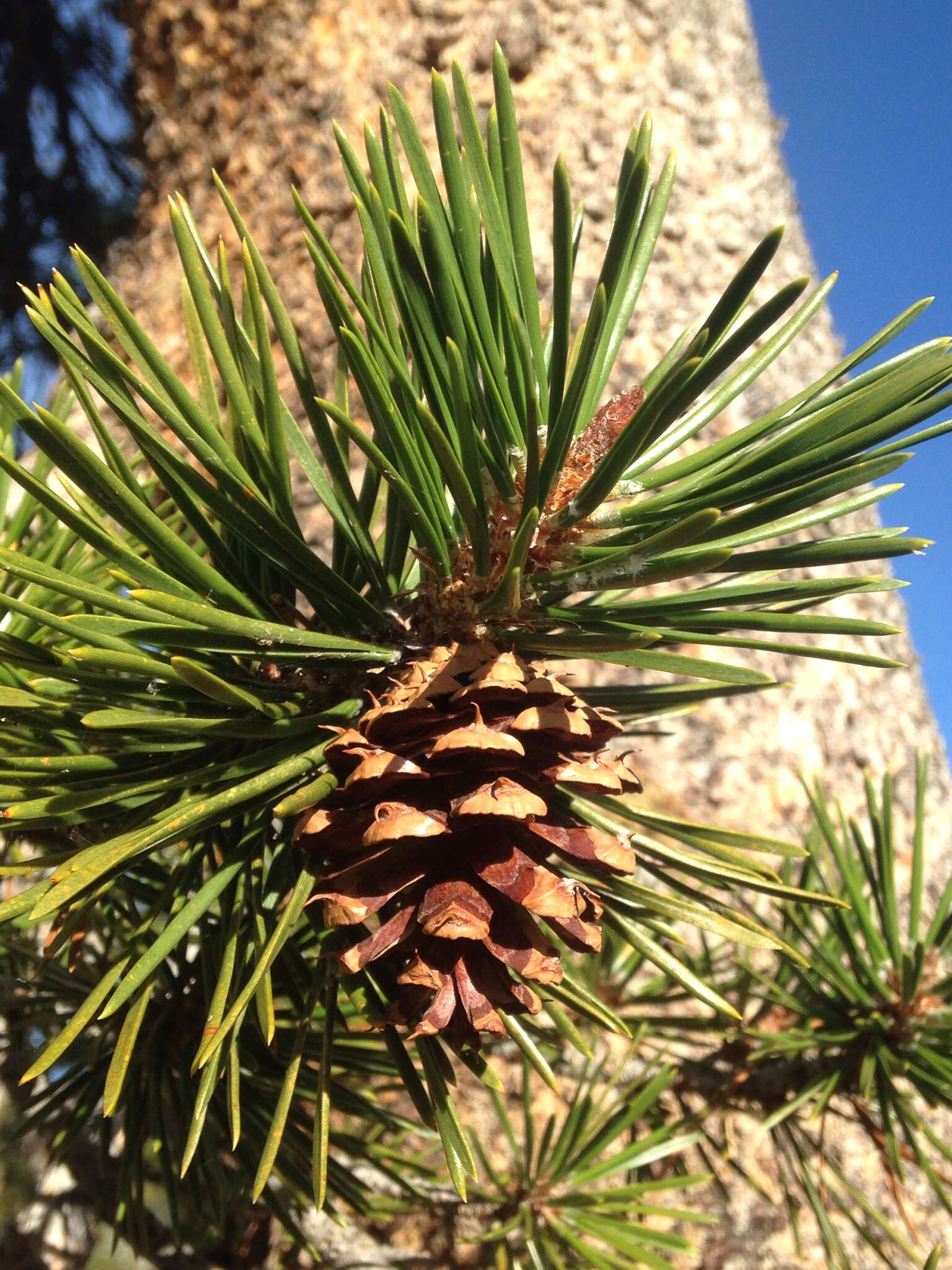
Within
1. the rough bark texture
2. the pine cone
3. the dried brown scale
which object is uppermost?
the rough bark texture

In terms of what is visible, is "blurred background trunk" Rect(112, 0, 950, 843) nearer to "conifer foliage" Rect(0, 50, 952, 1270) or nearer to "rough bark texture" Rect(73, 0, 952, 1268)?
"rough bark texture" Rect(73, 0, 952, 1268)

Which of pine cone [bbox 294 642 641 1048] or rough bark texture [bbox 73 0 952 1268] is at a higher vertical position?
rough bark texture [bbox 73 0 952 1268]

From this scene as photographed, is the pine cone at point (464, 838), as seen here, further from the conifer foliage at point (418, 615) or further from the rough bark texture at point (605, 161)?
the rough bark texture at point (605, 161)

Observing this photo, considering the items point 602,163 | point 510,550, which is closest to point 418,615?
point 510,550

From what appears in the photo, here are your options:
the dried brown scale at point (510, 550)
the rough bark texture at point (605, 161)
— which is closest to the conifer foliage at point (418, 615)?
the dried brown scale at point (510, 550)

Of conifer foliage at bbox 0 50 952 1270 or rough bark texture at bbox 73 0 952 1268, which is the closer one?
conifer foliage at bbox 0 50 952 1270

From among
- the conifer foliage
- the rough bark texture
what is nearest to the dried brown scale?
the conifer foliage

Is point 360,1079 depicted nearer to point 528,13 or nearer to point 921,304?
point 921,304
